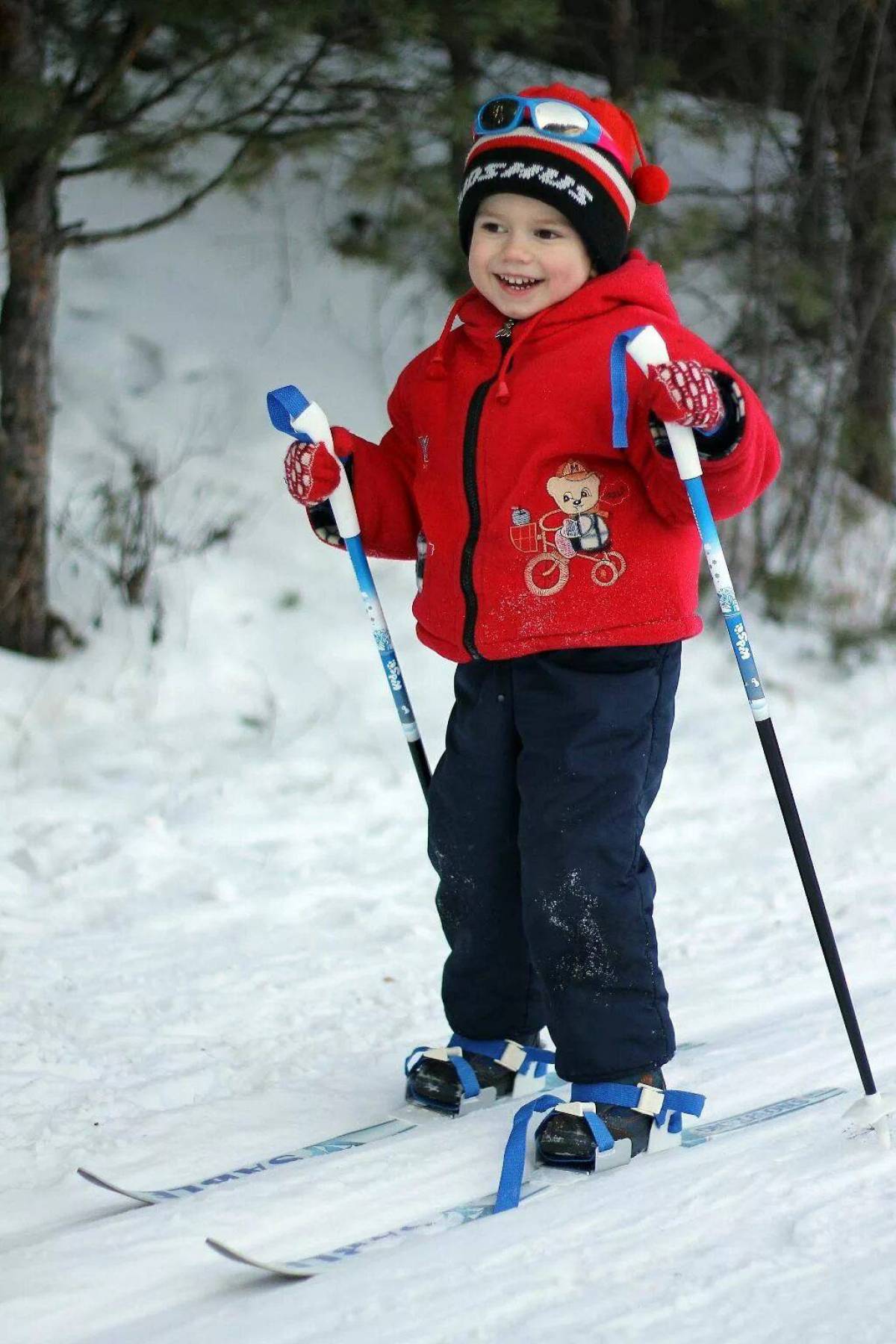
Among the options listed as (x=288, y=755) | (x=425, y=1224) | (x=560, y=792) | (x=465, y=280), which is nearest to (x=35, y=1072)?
(x=425, y=1224)

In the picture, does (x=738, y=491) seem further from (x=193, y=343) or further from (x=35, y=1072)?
(x=193, y=343)

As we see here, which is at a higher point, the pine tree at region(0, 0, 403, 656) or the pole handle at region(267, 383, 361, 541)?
the pine tree at region(0, 0, 403, 656)

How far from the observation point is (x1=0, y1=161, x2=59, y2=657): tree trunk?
4594 millimetres

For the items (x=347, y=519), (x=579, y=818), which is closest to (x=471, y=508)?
(x=347, y=519)

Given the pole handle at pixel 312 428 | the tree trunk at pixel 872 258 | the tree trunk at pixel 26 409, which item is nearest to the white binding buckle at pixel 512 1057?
the pole handle at pixel 312 428

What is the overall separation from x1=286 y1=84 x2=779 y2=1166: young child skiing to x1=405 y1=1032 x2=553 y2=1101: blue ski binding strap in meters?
0.20

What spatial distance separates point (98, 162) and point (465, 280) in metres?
1.83

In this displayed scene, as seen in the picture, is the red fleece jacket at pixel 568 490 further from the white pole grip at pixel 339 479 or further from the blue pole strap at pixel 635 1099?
the blue pole strap at pixel 635 1099

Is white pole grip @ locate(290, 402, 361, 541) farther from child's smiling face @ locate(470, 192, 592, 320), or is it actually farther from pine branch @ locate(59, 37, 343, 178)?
pine branch @ locate(59, 37, 343, 178)

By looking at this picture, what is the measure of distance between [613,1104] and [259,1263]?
0.67 m

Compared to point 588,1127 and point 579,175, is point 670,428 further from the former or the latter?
point 588,1127

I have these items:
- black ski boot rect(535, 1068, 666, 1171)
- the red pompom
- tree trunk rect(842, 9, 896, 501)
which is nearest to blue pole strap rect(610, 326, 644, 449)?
the red pompom

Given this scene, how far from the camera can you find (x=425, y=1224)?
203 centimetres

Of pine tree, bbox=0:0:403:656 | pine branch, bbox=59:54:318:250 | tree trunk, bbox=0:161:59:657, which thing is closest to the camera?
pine tree, bbox=0:0:403:656
